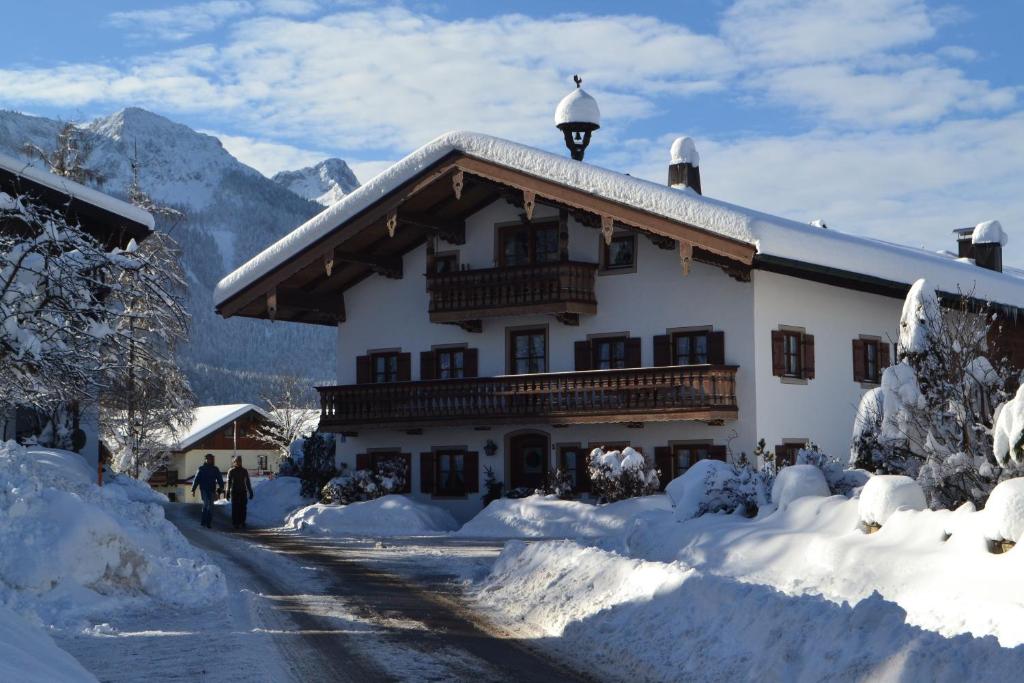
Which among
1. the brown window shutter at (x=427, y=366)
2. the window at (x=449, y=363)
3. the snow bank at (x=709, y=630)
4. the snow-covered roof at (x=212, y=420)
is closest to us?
the snow bank at (x=709, y=630)

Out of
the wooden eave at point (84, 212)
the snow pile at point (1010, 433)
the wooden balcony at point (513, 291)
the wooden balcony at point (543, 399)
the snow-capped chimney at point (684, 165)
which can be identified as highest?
the snow-capped chimney at point (684, 165)

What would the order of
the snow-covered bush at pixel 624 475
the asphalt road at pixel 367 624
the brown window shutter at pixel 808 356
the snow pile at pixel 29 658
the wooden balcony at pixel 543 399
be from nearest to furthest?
the snow pile at pixel 29 658 → the asphalt road at pixel 367 624 → the snow-covered bush at pixel 624 475 → the wooden balcony at pixel 543 399 → the brown window shutter at pixel 808 356

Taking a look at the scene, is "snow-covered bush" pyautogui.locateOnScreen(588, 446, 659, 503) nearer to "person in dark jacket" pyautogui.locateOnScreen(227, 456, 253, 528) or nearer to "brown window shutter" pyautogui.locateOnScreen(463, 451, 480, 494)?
"brown window shutter" pyautogui.locateOnScreen(463, 451, 480, 494)

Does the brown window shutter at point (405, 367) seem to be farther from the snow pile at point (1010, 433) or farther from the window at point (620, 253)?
the snow pile at point (1010, 433)

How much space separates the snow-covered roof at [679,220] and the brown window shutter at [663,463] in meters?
5.34

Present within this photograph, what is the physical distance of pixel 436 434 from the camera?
104 ft

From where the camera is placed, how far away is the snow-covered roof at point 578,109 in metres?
32.3

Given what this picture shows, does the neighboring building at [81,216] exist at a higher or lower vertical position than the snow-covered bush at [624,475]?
higher

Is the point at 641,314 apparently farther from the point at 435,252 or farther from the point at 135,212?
the point at 135,212

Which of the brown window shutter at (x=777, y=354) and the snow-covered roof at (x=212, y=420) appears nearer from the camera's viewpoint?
the brown window shutter at (x=777, y=354)

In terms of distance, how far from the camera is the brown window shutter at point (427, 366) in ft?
105

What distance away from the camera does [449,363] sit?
31781 mm

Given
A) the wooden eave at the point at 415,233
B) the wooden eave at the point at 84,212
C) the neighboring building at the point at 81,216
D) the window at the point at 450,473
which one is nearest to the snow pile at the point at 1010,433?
the wooden eave at the point at 415,233

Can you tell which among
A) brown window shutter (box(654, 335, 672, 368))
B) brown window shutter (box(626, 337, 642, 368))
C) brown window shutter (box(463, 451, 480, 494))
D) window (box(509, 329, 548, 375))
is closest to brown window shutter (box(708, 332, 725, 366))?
brown window shutter (box(654, 335, 672, 368))
